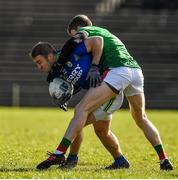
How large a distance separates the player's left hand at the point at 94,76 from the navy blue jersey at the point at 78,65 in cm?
13

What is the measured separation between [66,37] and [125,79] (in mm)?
24961

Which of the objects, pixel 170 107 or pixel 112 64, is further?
pixel 170 107

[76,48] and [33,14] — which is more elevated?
[76,48]

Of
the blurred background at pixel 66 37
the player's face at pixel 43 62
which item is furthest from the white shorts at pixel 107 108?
the blurred background at pixel 66 37

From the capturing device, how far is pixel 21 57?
33500mm

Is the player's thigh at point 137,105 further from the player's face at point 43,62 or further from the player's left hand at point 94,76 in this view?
the player's face at point 43,62

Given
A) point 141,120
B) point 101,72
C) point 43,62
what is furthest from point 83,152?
point 43,62

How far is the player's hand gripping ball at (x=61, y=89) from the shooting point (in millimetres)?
8218

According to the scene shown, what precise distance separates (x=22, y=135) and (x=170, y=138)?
2.93 m

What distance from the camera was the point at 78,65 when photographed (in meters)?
8.20

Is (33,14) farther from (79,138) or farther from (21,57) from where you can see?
(79,138)

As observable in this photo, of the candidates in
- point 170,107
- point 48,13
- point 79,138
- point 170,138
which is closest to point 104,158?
point 79,138

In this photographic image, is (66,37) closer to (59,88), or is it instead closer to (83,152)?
(83,152)

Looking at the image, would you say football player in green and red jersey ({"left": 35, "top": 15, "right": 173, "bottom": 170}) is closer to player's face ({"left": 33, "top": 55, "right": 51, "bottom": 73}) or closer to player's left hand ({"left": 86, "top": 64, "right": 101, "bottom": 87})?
player's left hand ({"left": 86, "top": 64, "right": 101, "bottom": 87})
